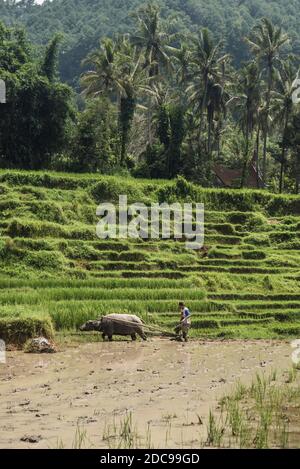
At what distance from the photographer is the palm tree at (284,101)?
4525cm

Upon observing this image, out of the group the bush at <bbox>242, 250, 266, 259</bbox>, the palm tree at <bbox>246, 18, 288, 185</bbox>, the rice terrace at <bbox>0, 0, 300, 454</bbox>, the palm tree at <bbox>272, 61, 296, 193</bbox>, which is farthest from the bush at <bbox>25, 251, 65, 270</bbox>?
the palm tree at <bbox>246, 18, 288, 185</bbox>

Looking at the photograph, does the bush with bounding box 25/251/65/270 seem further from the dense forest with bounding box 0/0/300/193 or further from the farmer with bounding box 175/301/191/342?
the dense forest with bounding box 0/0/300/193

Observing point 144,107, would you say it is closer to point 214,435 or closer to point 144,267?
point 144,267

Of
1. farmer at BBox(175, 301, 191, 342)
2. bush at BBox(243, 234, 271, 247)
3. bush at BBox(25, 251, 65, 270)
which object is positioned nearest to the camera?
farmer at BBox(175, 301, 191, 342)

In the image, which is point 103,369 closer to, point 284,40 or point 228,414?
point 228,414

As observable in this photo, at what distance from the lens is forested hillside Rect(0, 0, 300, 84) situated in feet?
301

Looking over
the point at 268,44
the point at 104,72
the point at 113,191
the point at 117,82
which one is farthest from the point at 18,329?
the point at 268,44

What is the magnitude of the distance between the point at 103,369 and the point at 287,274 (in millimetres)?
14466

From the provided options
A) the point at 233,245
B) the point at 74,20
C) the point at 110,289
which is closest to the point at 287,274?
the point at 233,245

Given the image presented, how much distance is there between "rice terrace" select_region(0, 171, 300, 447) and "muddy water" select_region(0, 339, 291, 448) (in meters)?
0.04

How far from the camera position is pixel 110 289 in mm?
24812

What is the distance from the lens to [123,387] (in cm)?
1418

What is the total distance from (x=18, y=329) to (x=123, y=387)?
576cm

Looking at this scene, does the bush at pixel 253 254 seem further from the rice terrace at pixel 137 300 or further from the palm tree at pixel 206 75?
the palm tree at pixel 206 75
